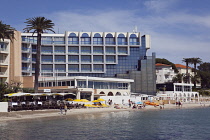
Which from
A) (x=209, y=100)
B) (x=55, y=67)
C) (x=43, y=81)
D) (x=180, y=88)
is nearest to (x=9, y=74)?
(x=43, y=81)

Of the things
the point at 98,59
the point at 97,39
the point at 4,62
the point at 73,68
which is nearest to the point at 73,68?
the point at 73,68

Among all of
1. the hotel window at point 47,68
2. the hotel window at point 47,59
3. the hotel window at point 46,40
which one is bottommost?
the hotel window at point 47,68

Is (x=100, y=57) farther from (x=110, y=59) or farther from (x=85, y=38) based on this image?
(x=85, y=38)

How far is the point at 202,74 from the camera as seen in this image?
15275 cm

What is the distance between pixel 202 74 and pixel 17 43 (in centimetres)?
9459

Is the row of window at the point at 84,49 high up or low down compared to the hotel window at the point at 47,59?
up

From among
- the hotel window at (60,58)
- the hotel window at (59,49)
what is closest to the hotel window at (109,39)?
the hotel window at (59,49)

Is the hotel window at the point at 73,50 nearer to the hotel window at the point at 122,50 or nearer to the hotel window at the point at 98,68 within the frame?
the hotel window at the point at 98,68

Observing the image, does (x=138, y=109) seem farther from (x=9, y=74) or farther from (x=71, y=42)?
(x=71, y=42)

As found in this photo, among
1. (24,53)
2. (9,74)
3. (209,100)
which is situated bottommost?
(209,100)

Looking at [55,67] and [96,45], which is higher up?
[96,45]

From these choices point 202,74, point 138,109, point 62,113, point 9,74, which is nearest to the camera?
point 62,113

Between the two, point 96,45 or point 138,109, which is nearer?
point 138,109

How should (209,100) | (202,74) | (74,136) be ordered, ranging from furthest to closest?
1. (202,74)
2. (209,100)
3. (74,136)
